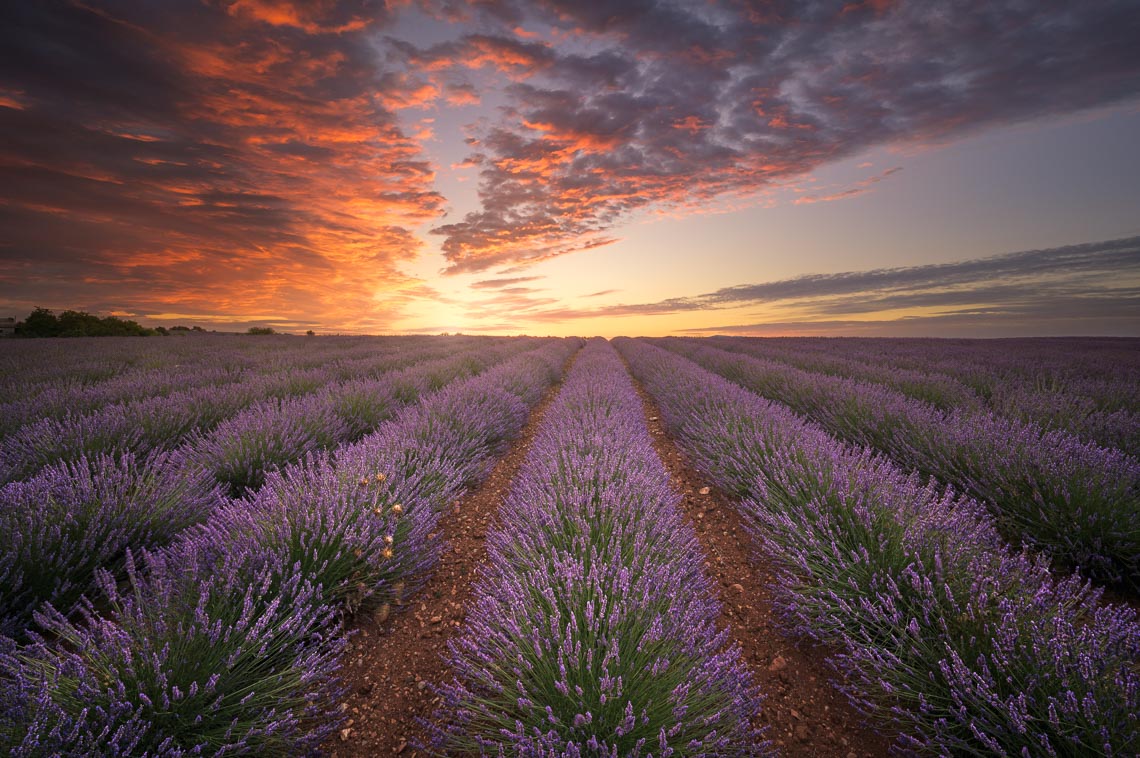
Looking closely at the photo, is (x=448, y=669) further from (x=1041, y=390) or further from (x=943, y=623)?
(x=1041, y=390)

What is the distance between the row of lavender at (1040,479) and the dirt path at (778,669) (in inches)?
64.3

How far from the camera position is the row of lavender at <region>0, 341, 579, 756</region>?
4.16 feet

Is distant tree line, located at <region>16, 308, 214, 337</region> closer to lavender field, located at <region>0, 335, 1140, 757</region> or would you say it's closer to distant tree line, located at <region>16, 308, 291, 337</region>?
distant tree line, located at <region>16, 308, 291, 337</region>

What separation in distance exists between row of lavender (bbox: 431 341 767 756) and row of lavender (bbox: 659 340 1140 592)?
7.66 ft

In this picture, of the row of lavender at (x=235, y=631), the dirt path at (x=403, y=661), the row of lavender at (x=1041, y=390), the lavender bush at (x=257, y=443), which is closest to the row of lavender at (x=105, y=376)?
the lavender bush at (x=257, y=443)

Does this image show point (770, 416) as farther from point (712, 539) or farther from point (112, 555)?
point (112, 555)

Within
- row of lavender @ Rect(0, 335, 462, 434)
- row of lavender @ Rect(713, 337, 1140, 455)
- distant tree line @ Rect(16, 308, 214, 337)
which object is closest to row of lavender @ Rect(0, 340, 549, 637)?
row of lavender @ Rect(0, 335, 462, 434)

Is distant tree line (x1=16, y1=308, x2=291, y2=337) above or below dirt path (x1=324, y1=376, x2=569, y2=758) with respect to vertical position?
above

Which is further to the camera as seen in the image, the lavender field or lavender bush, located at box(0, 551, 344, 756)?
the lavender field

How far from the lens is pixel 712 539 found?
130 inches

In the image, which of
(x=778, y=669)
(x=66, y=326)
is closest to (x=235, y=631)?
(x=778, y=669)

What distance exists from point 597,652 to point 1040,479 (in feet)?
11.5

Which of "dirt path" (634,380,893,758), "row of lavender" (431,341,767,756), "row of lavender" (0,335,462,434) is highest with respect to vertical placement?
"row of lavender" (0,335,462,434)

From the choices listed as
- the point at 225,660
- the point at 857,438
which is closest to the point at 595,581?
the point at 225,660
